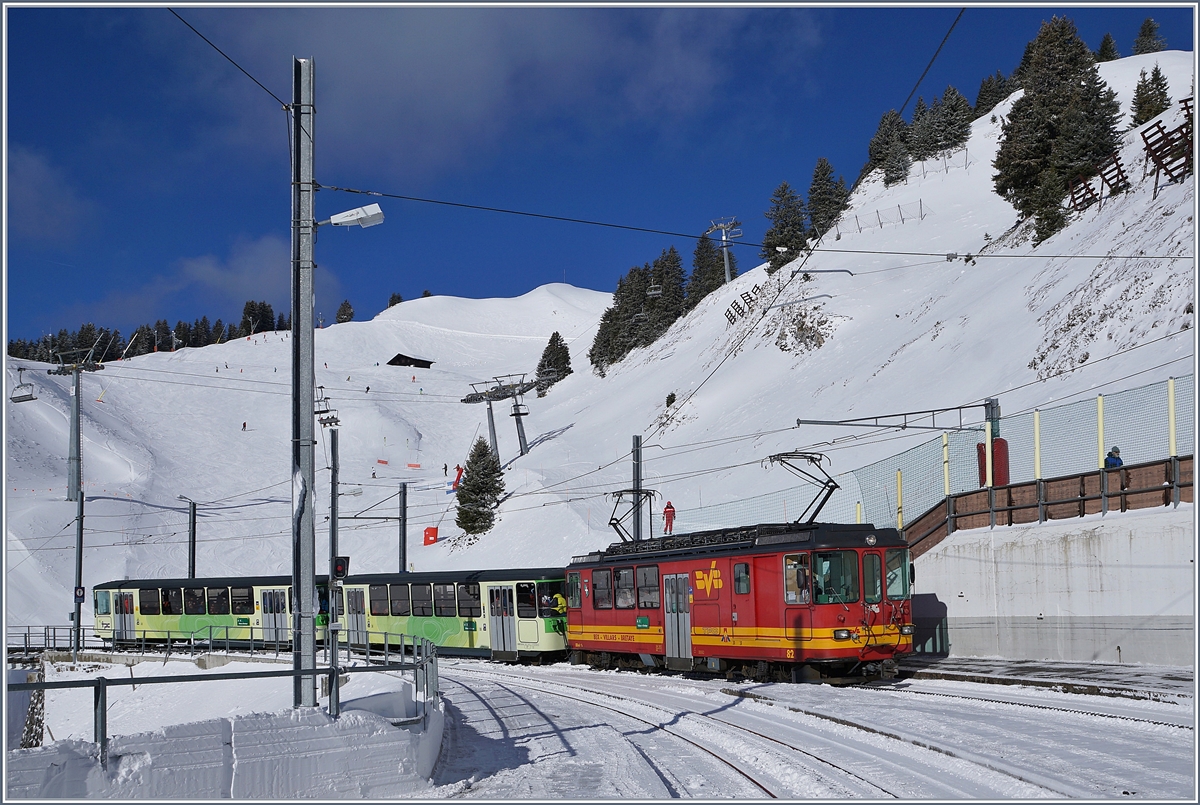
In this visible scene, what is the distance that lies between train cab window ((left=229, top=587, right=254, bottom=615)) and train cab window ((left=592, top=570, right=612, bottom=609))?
16166mm

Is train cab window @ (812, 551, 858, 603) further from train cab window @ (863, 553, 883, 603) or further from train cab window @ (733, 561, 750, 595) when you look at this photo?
train cab window @ (733, 561, 750, 595)

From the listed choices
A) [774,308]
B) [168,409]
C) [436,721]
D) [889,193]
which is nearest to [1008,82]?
[889,193]

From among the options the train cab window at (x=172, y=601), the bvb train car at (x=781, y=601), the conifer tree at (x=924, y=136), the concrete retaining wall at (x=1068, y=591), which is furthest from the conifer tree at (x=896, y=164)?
the bvb train car at (x=781, y=601)

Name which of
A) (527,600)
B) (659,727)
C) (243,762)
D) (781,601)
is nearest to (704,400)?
(527,600)

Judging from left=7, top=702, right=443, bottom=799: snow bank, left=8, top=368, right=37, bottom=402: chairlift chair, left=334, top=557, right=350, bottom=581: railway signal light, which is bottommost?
left=7, top=702, right=443, bottom=799: snow bank

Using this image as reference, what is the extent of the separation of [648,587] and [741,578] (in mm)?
3821

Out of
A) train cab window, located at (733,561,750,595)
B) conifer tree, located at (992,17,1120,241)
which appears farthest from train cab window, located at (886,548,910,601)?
conifer tree, located at (992,17,1120,241)

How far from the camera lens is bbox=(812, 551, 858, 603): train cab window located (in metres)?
19.7

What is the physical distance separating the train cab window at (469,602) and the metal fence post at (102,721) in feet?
71.5

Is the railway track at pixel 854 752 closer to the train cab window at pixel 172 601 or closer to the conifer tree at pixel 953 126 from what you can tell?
the train cab window at pixel 172 601

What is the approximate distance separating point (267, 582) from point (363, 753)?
90.3ft

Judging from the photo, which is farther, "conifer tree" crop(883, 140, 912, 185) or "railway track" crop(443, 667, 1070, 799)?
"conifer tree" crop(883, 140, 912, 185)

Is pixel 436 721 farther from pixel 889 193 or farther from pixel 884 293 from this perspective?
pixel 889 193

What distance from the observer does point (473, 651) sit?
31.4m
